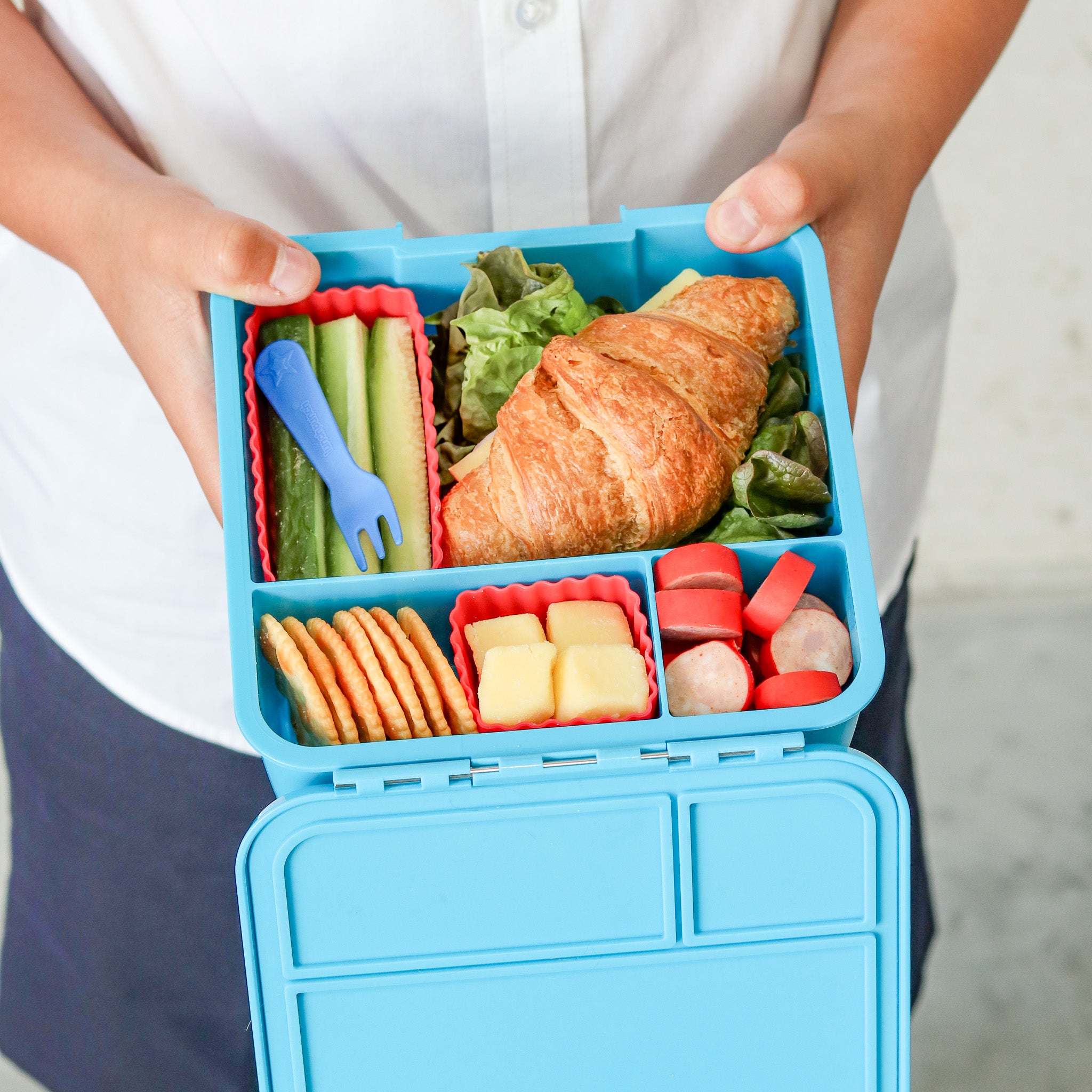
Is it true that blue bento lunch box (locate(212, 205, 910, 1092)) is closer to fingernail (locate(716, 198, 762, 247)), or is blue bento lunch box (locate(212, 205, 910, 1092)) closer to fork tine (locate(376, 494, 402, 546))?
fork tine (locate(376, 494, 402, 546))

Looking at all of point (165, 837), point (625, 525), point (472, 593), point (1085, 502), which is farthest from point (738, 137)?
point (1085, 502)

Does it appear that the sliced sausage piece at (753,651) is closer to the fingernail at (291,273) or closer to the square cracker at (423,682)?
the square cracker at (423,682)

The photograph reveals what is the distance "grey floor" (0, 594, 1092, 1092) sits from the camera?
2.07m

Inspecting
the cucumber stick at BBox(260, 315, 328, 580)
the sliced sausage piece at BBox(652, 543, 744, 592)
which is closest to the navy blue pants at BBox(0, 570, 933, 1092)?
the cucumber stick at BBox(260, 315, 328, 580)

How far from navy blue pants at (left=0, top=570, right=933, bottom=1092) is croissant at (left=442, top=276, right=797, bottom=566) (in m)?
0.42

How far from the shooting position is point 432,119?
3.15 feet

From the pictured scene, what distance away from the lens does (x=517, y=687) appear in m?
0.69

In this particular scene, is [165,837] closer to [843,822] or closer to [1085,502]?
[843,822]

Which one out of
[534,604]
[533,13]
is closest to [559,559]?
[534,604]

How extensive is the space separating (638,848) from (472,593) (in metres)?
0.21

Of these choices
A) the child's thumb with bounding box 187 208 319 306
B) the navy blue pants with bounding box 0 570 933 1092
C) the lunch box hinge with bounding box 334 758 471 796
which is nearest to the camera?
the lunch box hinge with bounding box 334 758 471 796

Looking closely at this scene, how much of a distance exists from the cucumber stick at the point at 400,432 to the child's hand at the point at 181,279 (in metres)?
0.09

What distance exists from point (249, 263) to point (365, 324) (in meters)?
0.16

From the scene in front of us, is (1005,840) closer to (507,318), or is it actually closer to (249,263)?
(507,318)
